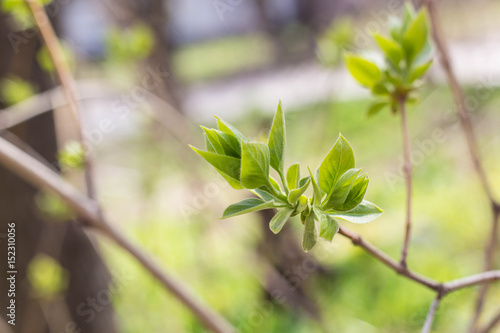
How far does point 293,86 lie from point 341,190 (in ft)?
17.4

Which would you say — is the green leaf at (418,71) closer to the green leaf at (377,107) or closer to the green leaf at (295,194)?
the green leaf at (377,107)

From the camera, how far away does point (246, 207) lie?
0.34 metres

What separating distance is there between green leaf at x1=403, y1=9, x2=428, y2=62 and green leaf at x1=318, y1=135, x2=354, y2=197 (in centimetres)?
22

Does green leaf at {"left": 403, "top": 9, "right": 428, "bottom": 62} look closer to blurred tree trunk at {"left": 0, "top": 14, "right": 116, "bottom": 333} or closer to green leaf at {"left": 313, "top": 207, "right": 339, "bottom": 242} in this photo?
green leaf at {"left": 313, "top": 207, "right": 339, "bottom": 242}

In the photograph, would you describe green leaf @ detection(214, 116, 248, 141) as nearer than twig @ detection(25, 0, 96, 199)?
Yes

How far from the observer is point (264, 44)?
319 inches

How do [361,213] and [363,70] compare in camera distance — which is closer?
[361,213]

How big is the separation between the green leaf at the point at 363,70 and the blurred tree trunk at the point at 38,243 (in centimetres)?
104

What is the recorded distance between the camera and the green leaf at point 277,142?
1.15 feet

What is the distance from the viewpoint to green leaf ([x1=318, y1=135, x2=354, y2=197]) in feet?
1.14
